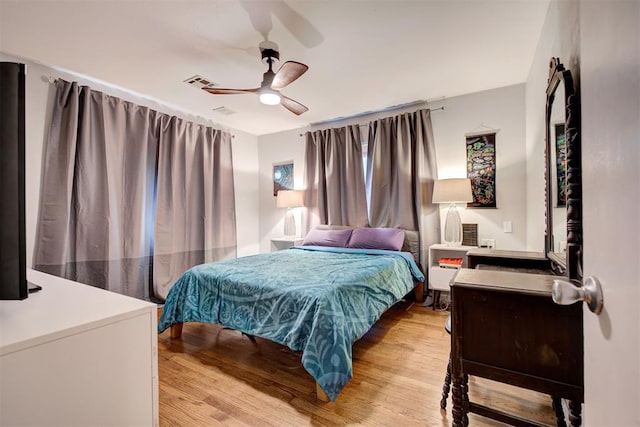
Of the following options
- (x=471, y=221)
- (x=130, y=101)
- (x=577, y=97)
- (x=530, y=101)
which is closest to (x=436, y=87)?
(x=530, y=101)

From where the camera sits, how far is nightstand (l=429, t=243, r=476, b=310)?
311 centimetres

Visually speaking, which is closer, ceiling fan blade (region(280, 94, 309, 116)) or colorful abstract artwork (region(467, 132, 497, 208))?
ceiling fan blade (region(280, 94, 309, 116))

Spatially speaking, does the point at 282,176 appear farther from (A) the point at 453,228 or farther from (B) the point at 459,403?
(B) the point at 459,403

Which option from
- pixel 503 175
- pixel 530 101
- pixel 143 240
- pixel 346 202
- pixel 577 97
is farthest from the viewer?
pixel 346 202

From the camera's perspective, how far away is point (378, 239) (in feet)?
11.5

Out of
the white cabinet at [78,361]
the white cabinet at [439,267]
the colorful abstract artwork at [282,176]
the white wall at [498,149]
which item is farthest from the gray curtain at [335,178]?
the white cabinet at [78,361]

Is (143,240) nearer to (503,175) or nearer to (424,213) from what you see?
(424,213)

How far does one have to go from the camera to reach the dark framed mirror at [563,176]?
120 centimetres

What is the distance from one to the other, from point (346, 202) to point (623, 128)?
3669mm

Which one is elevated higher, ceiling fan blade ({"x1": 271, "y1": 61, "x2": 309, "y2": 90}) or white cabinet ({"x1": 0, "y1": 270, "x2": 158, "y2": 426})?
ceiling fan blade ({"x1": 271, "y1": 61, "x2": 309, "y2": 90})

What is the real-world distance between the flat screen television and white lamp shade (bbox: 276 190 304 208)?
11.6 ft

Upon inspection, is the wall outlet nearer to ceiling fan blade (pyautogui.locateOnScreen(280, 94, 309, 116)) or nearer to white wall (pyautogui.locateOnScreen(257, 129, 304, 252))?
ceiling fan blade (pyautogui.locateOnScreen(280, 94, 309, 116))

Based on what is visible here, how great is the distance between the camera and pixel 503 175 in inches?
127

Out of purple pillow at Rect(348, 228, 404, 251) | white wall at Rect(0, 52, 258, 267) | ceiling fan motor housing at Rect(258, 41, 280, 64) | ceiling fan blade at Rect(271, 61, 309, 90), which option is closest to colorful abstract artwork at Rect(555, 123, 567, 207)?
ceiling fan blade at Rect(271, 61, 309, 90)
